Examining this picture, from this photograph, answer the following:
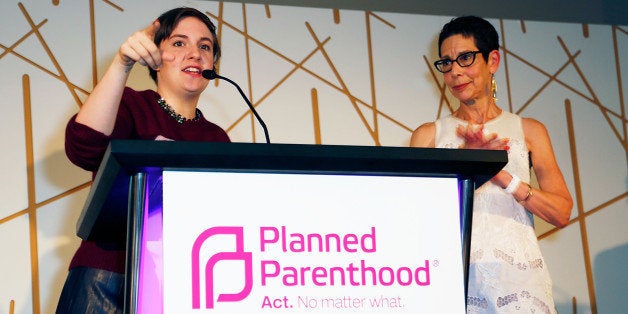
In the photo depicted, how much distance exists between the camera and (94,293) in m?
1.72

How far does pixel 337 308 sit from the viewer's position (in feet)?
4.30

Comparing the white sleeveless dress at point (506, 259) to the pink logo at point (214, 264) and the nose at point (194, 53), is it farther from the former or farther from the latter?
the pink logo at point (214, 264)

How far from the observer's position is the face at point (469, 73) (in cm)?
272

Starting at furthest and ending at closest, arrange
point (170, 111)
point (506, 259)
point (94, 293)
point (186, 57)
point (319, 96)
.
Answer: point (319, 96)
point (506, 259)
point (186, 57)
point (170, 111)
point (94, 293)

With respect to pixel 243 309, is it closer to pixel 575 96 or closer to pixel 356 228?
pixel 356 228

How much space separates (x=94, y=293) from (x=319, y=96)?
2014 millimetres

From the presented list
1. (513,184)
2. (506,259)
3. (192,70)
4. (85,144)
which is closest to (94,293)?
(85,144)

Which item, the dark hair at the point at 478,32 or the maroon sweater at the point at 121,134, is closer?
the maroon sweater at the point at 121,134

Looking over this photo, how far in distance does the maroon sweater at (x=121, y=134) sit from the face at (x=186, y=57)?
83mm

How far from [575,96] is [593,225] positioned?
59 centimetres

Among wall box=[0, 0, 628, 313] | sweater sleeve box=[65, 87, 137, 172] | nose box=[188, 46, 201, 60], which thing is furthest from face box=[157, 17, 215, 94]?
wall box=[0, 0, 628, 313]

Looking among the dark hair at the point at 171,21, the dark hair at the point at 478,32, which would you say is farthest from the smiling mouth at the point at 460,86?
the dark hair at the point at 171,21

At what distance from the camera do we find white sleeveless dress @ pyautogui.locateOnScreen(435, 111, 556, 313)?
7.88 feet

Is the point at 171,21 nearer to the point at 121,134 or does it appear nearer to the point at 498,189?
the point at 121,134
